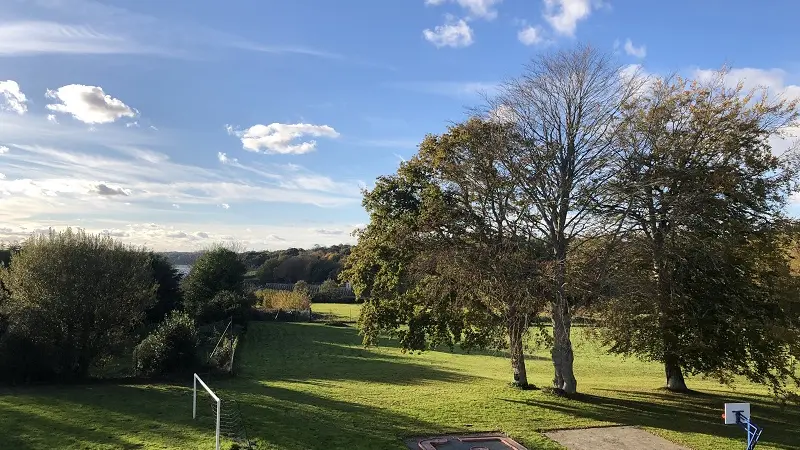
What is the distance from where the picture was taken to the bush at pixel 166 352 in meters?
19.8

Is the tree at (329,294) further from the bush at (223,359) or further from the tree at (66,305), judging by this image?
the tree at (66,305)

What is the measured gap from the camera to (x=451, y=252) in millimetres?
15250

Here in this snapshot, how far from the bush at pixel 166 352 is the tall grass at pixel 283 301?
40584 millimetres

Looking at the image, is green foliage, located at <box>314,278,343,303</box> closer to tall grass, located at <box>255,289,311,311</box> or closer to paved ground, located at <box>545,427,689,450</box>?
tall grass, located at <box>255,289,311,311</box>

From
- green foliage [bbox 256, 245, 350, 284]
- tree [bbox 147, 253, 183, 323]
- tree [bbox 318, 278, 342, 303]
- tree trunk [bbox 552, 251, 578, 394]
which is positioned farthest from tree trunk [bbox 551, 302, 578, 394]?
green foliage [bbox 256, 245, 350, 284]

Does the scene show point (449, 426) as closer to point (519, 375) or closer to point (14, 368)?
point (519, 375)

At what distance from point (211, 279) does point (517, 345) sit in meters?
35.2

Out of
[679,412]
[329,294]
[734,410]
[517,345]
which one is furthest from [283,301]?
[734,410]

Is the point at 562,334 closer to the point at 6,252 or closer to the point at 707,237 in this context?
the point at 707,237

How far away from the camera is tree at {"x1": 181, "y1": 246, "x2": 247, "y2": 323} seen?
134 feet

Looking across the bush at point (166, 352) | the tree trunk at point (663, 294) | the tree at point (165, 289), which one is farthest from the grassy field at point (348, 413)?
the tree at point (165, 289)

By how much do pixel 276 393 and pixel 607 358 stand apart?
1098 inches

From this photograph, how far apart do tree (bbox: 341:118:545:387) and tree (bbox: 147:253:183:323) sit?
2538 cm

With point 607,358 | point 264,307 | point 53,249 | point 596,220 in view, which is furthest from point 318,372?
point 264,307
